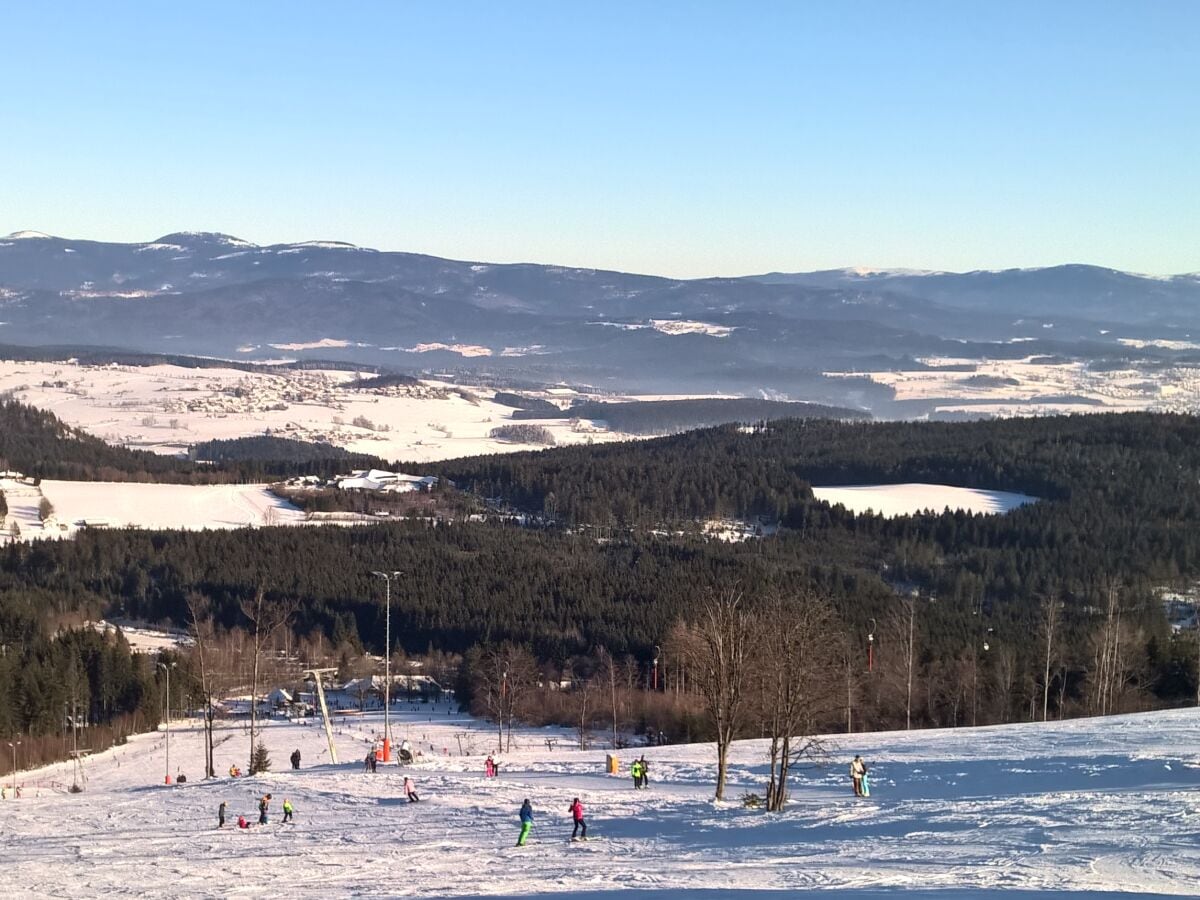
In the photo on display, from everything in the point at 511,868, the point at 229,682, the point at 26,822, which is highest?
the point at 511,868

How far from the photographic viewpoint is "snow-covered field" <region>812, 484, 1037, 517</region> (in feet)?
500

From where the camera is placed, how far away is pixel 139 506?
556 ft

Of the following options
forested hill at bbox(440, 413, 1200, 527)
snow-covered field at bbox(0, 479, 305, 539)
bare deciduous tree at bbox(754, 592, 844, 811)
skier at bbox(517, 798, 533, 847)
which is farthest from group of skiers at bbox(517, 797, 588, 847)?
snow-covered field at bbox(0, 479, 305, 539)

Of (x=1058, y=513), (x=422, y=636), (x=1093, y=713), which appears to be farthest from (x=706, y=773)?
(x=1058, y=513)

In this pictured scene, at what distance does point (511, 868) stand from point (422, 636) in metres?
75.1

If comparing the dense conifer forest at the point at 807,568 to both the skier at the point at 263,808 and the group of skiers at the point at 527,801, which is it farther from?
the skier at the point at 263,808

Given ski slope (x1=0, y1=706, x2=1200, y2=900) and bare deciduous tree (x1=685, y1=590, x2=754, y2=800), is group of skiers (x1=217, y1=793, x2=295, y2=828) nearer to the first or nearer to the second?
ski slope (x1=0, y1=706, x2=1200, y2=900)

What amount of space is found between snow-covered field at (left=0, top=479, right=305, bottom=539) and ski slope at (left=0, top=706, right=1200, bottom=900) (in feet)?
346

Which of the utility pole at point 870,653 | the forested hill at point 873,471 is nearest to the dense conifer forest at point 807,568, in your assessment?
the forested hill at point 873,471

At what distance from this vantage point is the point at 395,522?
151375mm

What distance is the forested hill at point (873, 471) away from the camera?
154m

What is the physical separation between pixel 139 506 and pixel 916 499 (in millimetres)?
85187

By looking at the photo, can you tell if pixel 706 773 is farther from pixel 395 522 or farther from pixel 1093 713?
pixel 395 522

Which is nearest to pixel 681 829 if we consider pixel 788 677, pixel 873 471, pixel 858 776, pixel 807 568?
pixel 858 776
